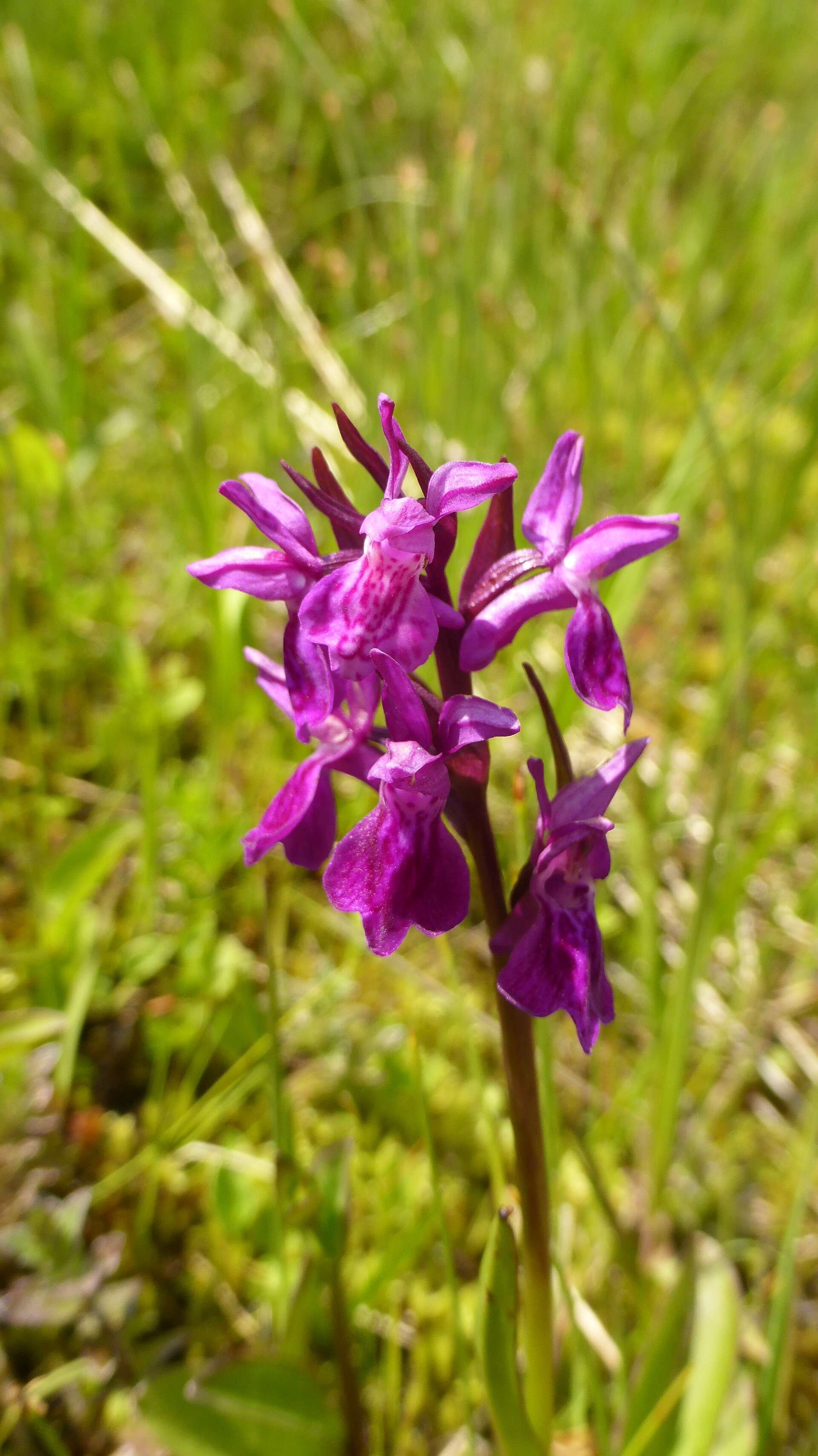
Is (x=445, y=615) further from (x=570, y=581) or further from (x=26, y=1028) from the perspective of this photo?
(x=26, y=1028)

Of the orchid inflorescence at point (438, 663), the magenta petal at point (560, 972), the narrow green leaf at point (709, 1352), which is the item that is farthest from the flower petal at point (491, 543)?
the narrow green leaf at point (709, 1352)

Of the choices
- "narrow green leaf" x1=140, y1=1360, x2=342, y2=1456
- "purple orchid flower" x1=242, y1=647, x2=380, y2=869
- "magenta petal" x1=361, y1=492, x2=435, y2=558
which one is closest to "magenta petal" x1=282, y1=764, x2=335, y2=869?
"purple orchid flower" x1=242, y1=647, x2=380, y2=869

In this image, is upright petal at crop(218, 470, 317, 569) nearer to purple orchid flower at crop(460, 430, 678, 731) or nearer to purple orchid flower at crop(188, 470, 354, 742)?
purple orchid flower at crop(188, 470, 354, 742)

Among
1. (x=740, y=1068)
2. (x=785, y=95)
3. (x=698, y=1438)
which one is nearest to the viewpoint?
(x=698, y=1438)

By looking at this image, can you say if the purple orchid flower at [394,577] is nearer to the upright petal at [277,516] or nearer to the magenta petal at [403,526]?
the magenta petal at [403,526]

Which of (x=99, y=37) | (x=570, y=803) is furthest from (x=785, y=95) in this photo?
(x=570, y=803)

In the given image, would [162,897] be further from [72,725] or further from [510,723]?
[510,723]
